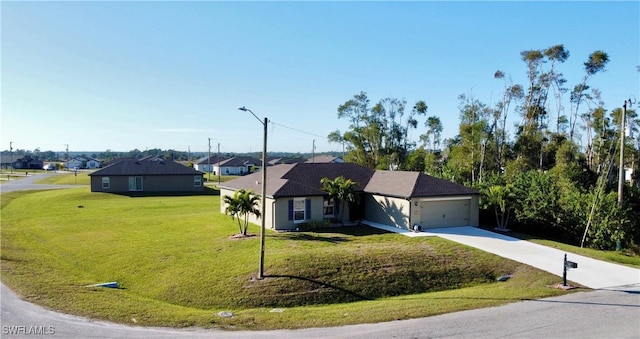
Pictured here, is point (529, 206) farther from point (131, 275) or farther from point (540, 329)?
point (131, 275)

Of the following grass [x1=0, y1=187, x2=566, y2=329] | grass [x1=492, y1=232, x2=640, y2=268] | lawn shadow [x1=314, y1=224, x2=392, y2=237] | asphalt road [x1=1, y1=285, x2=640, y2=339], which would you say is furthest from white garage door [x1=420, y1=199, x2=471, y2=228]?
asphalt road [x1=1, y1=285, x2=640, y2=339]

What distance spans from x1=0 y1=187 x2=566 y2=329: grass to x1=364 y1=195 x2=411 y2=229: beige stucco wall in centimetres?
205

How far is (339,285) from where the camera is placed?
649 inches

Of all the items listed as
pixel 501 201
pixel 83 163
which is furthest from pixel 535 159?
pixel 83 163

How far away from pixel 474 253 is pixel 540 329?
861 cm

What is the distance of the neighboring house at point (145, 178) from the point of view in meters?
49.7

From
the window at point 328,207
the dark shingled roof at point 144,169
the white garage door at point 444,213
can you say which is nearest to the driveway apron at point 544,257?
the white garage door at point 444,213

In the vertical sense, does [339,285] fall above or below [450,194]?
below

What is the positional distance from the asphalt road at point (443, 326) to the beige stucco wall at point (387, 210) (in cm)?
1219

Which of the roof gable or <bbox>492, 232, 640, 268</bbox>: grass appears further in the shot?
the roof gable

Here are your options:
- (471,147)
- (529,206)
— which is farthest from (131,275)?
(471,147)

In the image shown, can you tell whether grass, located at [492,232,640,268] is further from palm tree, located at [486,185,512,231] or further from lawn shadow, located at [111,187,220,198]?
lawn shadow, located at [111,187,220,198]

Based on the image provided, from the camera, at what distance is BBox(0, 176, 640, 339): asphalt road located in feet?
→ 36.8

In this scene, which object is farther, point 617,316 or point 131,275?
point 131,275
